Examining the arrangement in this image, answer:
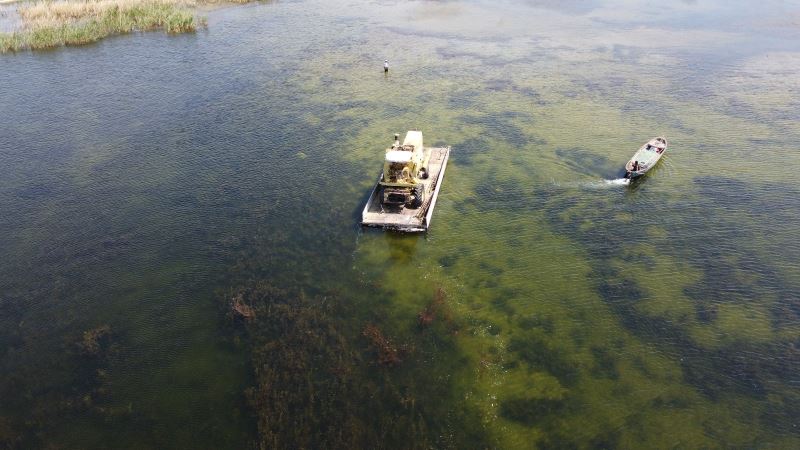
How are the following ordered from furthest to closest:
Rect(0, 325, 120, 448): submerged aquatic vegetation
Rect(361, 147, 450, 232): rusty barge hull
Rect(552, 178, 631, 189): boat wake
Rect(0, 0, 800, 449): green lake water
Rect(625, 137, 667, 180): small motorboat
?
Rect(625, 137, 667, 180): small motorboat
Rect(552, 178, 631, 189): boat wake
Rect(361, 147, 450, 232): rusty barge hull
Rect(0, 0, 800, 449): green lake water
Rect(0, 325, 120, 448): submerged aquatic vegetation

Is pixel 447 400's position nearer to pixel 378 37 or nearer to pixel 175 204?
pixel 175 204

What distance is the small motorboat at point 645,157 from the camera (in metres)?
32.8

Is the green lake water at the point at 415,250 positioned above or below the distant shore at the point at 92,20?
below

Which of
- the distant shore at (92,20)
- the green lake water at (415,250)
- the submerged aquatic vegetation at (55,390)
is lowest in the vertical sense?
the submerged aquatic vegetation at (55,390)

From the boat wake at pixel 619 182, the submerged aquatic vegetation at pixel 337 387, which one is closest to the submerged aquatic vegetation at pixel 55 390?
the submerged aquatic vegetation at pixel 337 387

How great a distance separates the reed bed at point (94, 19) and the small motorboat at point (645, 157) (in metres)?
51.2

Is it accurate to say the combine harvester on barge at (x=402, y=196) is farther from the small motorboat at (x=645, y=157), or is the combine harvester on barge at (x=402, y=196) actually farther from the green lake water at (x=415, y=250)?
the small motorboat at (x=645, y=157)

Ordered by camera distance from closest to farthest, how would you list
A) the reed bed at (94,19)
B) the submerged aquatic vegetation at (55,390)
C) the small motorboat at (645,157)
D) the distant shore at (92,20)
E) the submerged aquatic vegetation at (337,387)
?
the submerged aquatic vegetation at (337,387)
the submerged aquatic vegetation at (55,390)
the small motorboat at (645,157)
the distant shore at (92,20)
the reed bed at (94,19)

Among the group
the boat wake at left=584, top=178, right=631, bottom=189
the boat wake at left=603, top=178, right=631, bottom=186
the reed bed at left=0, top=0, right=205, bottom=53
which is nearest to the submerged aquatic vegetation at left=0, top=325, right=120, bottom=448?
the boat wake at left=584, top=178, right=631, bottom=189

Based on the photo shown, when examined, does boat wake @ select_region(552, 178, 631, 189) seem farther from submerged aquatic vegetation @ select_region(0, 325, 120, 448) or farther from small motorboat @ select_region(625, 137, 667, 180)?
submerged aquatic vegetation @ select_region(0, 325, 120, 448)

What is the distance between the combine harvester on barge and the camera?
28594mm

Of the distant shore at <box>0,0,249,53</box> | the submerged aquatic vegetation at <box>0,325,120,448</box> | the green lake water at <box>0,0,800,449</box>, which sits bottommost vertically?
the submerged aquatic vegetation at <box>0,325,120,448</box>

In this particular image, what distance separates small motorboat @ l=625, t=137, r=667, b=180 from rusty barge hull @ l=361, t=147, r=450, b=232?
12144 mm

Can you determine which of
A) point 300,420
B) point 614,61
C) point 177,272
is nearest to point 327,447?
point 300,420
